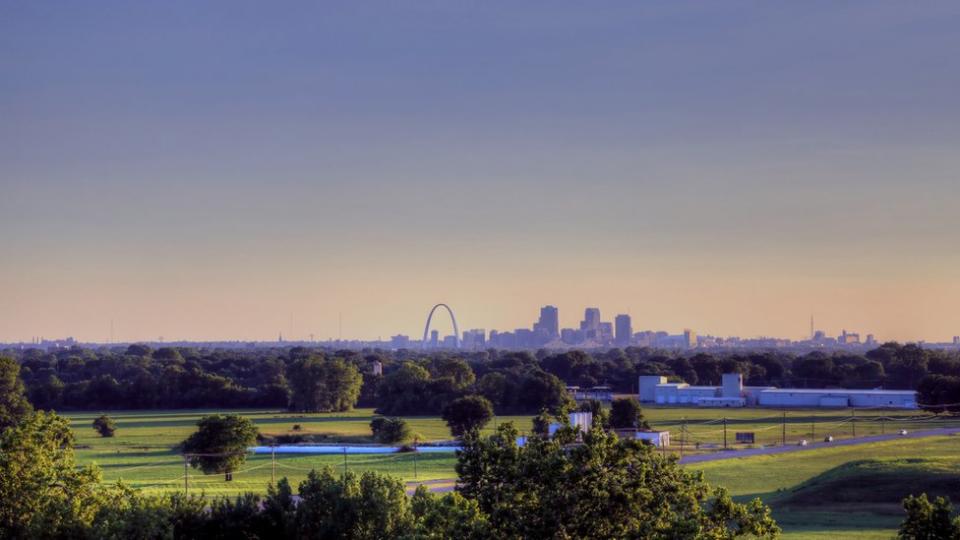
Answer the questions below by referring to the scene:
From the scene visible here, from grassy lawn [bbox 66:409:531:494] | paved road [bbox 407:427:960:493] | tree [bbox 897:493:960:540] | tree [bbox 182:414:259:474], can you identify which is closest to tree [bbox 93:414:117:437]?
grassy lawn [bbox 66:409:531:494]

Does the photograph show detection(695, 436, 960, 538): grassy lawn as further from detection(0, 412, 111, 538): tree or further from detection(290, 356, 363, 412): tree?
detection(290, 356, 363, 412): tree

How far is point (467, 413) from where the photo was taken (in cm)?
9300

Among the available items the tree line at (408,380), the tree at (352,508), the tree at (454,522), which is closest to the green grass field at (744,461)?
the tree line at (408,380)

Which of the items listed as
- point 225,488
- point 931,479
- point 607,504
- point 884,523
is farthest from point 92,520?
point 931,479

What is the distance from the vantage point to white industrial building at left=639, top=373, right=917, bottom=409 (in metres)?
130

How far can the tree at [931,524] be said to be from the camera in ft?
63.8

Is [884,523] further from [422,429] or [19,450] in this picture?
[422,429]

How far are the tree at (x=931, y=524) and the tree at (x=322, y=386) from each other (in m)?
111

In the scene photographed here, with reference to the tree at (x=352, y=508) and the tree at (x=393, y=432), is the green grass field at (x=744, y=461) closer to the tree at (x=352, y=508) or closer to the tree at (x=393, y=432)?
the tree at (x=393, y=432)

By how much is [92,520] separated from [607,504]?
16034mm

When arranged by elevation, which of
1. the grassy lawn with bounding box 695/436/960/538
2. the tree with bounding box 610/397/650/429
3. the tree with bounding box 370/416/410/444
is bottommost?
the grassy lawn with bounding box 695/436/960/538

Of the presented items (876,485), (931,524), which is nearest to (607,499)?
(931,524)

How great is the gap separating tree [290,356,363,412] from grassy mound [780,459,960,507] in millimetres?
77109

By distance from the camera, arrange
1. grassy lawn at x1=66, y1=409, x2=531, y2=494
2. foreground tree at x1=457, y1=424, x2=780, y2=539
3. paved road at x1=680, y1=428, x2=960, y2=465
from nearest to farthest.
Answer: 1. foreground tree at x1=457, y1=424, x2=780, y2=539
2. grassy lawn at x1=66, y1=409, x2=531, y2=494
3. paved road at x1=680, y1=428, x2=960, y2=465
